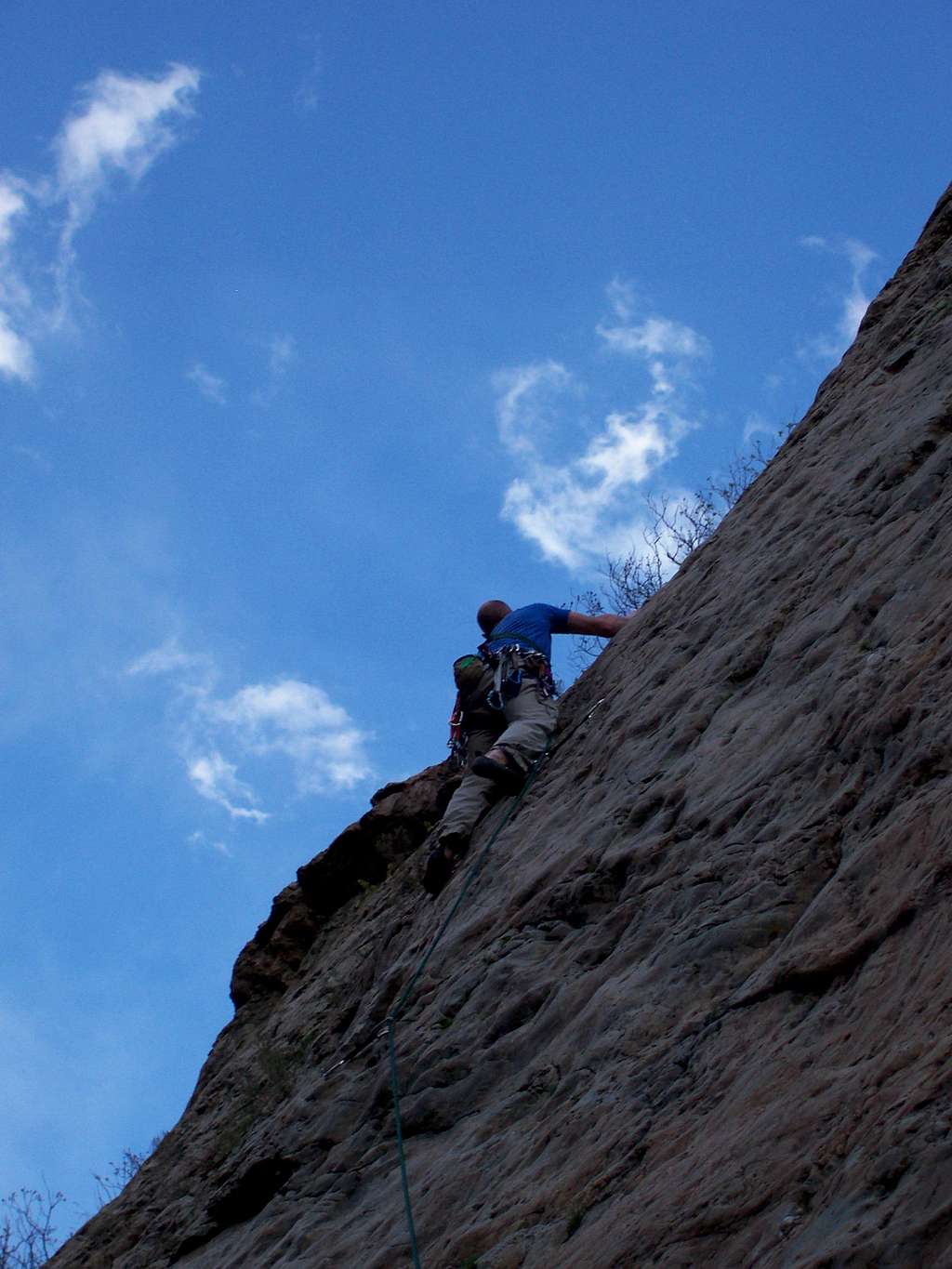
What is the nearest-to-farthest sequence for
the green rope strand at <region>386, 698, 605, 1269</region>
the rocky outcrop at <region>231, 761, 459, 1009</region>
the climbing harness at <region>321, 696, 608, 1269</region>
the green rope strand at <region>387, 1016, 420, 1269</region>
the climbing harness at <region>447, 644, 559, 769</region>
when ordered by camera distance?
the green rope strand at <region>387, 1016, 420, 1269</region>, the green rope strand at <region>386, 698, 605, 1269</region>, the climbing harness at <region>321, 696, 608, 1269</region>, the climbing harness at <region>447, 644, 559, 769</region>, the rocky outcrop at <region>231, 761, 459, 1009</region>

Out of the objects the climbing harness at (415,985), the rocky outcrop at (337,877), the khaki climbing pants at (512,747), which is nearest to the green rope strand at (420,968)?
the climbing harness at (415,985)

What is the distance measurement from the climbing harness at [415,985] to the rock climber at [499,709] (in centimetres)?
16

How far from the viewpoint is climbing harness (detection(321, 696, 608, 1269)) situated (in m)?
5.68

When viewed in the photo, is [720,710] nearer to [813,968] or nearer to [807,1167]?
[813,968]

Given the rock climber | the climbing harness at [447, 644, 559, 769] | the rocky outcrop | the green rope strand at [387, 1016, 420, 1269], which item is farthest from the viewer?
the rocky outcrop

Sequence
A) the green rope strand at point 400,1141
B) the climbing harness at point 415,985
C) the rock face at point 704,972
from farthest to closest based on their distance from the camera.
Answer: the climbing harness at point 415,985 < the green rope strand at point 400,1141 < the rock face at point 704,972

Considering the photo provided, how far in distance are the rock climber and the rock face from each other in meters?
0.30

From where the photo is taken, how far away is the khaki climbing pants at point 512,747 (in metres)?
8.70

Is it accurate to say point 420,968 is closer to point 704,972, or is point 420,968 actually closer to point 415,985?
point 415,985

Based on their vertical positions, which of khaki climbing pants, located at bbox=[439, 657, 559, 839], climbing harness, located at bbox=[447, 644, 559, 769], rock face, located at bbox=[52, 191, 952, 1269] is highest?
climbing harness, located at bbox=[447, 644, 559, 769]

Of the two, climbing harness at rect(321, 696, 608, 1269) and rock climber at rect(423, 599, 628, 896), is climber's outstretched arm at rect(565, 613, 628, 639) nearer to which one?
rock climber at rect(423, 599, 628, 896)

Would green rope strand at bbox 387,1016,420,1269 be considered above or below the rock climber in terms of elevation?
below

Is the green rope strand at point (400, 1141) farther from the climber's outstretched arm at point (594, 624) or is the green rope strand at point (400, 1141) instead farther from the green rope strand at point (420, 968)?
the climber's outstretched arm at point (594, 624)

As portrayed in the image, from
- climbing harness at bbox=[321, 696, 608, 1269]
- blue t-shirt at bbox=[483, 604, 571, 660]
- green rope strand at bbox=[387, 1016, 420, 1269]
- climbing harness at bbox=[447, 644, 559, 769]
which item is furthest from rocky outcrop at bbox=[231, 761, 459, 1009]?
green rope strand at bbox=[387, 1016, 420, 1269]
